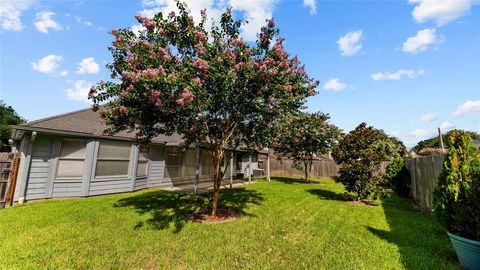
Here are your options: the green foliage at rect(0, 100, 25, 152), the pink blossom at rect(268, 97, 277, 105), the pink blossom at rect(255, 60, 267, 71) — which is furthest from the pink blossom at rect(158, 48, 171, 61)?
the green foliage at rect(0, 100, 25, 152)

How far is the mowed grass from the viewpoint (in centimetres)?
395

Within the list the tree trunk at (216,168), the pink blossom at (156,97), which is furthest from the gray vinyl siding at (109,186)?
the pink blossom at (156,97)

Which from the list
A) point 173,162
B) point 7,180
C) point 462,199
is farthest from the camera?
point 173,162

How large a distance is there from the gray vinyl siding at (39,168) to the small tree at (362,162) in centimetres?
1181

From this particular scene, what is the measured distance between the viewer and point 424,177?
8.84 metres

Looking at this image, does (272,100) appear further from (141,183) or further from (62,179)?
(141,183)

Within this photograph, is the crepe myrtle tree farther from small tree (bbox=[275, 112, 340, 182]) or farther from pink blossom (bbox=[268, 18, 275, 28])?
small tree (bbox=[275, 112, 340, 182])

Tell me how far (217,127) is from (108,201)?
18.0 feet

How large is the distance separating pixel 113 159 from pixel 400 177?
14684 millimetres

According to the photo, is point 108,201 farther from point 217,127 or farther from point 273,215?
point 273,215

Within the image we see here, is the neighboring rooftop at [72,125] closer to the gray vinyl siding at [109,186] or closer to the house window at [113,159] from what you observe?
the house window at [113,159]

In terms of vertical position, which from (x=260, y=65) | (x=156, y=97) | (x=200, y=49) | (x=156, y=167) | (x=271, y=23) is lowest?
(x=156, y=167)

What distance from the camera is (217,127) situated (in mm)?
6727

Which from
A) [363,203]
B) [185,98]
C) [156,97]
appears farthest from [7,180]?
[363,203]
